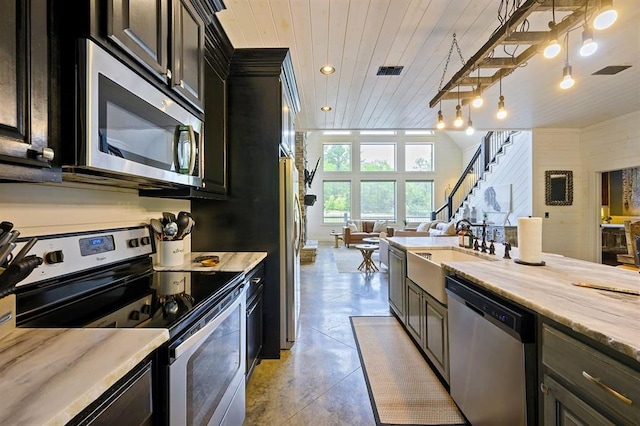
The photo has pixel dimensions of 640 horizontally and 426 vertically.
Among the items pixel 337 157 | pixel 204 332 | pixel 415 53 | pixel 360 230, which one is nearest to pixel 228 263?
pixel 204 332

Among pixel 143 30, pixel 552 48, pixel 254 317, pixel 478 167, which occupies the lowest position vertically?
pixel 254 317

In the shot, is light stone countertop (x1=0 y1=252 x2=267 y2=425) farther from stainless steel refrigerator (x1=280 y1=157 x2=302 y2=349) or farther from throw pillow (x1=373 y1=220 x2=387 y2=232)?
throw pillow (x1=373 y1=220 x2=387 y2=232)

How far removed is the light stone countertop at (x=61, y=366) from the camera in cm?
57

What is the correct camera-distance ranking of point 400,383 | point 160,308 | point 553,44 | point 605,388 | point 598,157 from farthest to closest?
1. point 598,157
2. point 400,383
3. point 553,44
4. point 160,308
5. point 605,388

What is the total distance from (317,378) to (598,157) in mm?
6688

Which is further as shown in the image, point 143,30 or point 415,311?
point 415,311

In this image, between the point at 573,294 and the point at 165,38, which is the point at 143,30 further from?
the point at 573,294

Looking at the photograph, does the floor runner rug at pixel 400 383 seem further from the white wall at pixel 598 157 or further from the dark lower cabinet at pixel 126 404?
the white wall at pixel 598 157

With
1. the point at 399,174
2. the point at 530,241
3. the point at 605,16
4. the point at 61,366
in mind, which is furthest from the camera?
the point at 399,174

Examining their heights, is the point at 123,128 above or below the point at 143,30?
below

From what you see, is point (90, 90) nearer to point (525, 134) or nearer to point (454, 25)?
point (454, 25)

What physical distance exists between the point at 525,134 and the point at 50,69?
7495 mm

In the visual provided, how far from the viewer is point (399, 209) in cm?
1144

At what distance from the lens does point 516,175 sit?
21.8 feet
